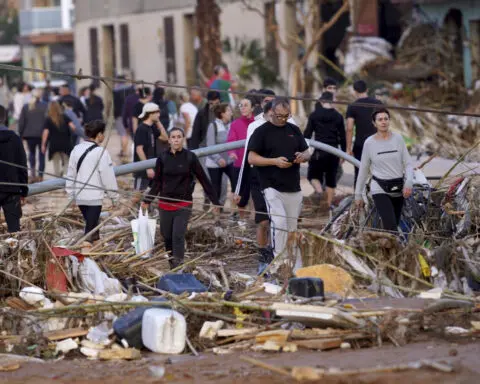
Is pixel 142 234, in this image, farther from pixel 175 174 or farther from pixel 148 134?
pixel 148 134

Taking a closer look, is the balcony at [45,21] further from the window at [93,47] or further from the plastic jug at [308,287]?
the plastic jug at [308,287]

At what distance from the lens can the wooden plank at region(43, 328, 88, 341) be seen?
9664 mm

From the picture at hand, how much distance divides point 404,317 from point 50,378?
256 centimetres

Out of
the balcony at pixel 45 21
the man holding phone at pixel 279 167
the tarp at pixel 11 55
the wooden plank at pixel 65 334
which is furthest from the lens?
the tarp at pixel 11 55

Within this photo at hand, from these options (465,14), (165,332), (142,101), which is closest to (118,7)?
(465,14)

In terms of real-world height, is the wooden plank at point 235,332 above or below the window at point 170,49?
below

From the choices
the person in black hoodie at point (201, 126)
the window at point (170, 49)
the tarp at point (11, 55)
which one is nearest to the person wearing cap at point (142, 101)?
the person in black hoodie at point (201, 126)

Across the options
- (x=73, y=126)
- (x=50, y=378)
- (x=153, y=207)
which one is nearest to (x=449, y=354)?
(x=50, y=378)

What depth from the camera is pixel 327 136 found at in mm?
16641

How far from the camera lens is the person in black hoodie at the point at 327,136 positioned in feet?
54.4

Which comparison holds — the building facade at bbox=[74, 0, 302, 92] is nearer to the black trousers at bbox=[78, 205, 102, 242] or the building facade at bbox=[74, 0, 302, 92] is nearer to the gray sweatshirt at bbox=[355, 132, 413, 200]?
the black trousers at bbox=[78, 205, 102, 242]

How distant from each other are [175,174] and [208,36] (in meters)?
21.7

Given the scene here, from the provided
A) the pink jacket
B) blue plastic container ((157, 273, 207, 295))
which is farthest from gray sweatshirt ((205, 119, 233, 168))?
blue plastic container ((157, 273, 207, 295))

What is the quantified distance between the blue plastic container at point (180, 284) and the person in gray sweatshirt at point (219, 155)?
541cm
